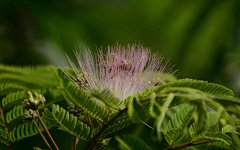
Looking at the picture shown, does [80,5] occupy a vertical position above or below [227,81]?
above

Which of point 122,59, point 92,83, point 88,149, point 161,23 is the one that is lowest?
point 88,149

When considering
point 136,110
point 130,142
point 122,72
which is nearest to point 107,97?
point 136,110

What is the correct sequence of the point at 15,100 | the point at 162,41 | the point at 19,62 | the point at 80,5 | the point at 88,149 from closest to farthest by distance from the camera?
the point at 88,149 → the point at 15,100 → the point at 19,62 → the point at 80,5 → the point at 162,41

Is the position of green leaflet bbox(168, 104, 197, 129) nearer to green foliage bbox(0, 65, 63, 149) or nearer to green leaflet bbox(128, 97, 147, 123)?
green leaflet bbox(128, 97, 147, 123)

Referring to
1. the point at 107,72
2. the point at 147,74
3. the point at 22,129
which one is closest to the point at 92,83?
the point at 107,72

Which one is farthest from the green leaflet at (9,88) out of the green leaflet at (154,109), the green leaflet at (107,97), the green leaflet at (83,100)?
the green leaflet at (154,109)

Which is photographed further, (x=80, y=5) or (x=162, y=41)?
(x=162, y=41)

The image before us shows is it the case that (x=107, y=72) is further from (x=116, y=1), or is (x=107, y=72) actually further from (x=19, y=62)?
(x=116, y=1)
